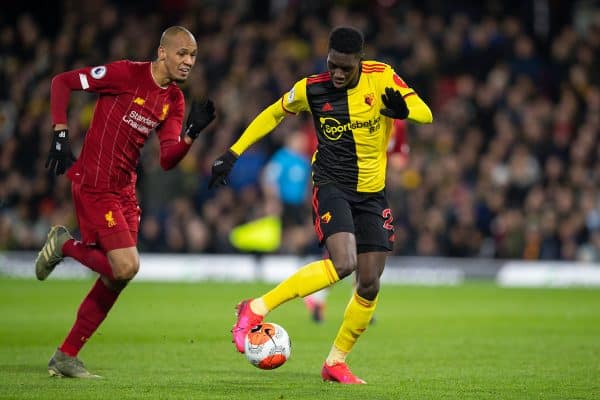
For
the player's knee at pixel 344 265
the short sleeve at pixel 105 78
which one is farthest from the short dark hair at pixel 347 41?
the short sleeve at pixel 105 78

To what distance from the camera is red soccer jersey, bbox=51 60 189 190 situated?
8109mm

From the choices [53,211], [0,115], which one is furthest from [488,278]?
[0,115]

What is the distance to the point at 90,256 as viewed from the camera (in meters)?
8.09

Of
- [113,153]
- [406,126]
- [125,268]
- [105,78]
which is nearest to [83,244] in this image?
[125,268]

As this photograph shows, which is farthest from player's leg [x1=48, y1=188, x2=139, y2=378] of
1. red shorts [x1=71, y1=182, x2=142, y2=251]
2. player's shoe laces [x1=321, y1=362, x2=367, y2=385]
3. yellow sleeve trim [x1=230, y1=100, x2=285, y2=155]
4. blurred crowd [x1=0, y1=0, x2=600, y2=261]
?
blurred crowd [x1=0, y1=0, x2=600, y2=261]

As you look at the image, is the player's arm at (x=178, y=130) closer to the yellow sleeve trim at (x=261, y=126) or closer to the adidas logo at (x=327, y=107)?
the yellow sleeve trim at (x=261, y=126)

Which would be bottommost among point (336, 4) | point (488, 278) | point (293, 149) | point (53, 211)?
point (488, 278)

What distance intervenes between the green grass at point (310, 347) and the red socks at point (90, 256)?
778 mm

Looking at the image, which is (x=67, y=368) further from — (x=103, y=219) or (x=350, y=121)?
(x=350, y=121)

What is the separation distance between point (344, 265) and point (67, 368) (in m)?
2.12

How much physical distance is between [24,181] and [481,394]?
14.1 meters

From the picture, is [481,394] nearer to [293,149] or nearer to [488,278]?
[293,149]

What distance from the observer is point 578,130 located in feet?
68.5

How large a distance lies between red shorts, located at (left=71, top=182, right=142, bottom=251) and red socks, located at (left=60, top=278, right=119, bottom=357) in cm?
35
